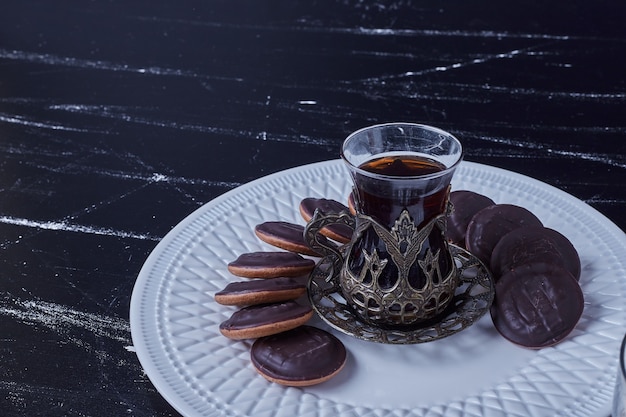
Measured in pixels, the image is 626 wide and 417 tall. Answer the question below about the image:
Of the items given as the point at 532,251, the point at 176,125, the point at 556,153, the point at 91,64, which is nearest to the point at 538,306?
the point at 532,251

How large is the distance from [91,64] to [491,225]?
109 cm

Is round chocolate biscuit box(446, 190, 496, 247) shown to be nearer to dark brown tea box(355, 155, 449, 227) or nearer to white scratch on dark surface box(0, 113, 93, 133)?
dark brown tea box(355, 155, 449, 227)

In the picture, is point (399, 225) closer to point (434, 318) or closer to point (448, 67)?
point (434, 318)

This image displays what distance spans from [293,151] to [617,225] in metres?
0.58

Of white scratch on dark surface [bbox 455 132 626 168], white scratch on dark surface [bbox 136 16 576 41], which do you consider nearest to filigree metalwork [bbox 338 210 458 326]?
white scratch on dark surface [bbox 455 132 626 168]

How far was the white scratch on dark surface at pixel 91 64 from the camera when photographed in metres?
1.79

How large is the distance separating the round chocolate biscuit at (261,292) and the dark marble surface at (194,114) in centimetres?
14

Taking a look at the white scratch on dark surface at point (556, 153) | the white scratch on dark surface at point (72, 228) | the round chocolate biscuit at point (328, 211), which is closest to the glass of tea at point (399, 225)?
the round chocolate biscuit at point (328, 211)

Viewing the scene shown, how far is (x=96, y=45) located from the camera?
1.95m

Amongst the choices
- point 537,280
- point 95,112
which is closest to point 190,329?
point 537,280

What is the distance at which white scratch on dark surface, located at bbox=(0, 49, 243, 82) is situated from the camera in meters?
1.79

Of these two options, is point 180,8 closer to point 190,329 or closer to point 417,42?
point 417,42

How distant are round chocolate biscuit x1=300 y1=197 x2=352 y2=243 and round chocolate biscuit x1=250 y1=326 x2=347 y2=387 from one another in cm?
20

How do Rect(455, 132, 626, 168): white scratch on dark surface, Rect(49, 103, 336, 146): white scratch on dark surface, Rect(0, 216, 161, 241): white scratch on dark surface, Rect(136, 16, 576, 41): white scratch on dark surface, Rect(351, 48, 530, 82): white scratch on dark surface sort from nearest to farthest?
1. Rect(0, 216, 161, 241): white scratch on dark surface
2. Rect(455, 132, 626, 168): white scratch on dark surface
3. Rect(49, 103, 336, 146): white scratch on dark surface
4. Rect(351, 48, 530, 82): white scratch on dark surface
5. Rect(136, 16, 576, 41): white scratch on dark surface
